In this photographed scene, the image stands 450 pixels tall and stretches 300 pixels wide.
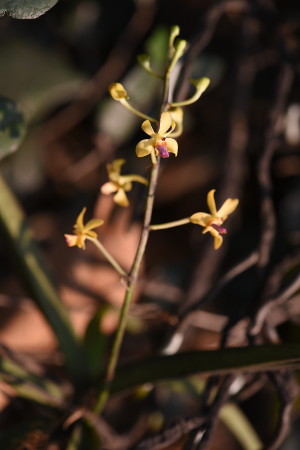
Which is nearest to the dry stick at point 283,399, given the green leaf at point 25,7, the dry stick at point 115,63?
the green leaf at point 25,7

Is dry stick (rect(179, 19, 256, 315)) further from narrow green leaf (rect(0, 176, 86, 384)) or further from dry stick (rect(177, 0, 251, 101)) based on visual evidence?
narrow green leaf (rect(0, 176, 86, 384))

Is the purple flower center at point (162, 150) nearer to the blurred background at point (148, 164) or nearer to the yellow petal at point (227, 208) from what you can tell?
the yellow petal at point (227, 208)

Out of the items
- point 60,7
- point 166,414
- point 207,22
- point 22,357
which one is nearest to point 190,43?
point 207,22

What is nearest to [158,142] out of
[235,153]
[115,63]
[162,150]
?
[162,150]

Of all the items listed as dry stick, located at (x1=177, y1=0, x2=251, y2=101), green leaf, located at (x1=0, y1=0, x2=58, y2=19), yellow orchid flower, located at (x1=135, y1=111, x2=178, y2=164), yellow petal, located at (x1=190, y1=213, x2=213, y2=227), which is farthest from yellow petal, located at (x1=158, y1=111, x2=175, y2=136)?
dry stick, located at (x1=177, y1=0, x2=251, y2=101)

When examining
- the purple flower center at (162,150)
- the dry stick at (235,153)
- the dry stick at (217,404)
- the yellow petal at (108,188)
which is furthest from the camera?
the dry stick at (235,153)

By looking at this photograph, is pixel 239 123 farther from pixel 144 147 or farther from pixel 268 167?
pixel 144 147

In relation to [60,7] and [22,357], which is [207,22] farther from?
[22,357]
